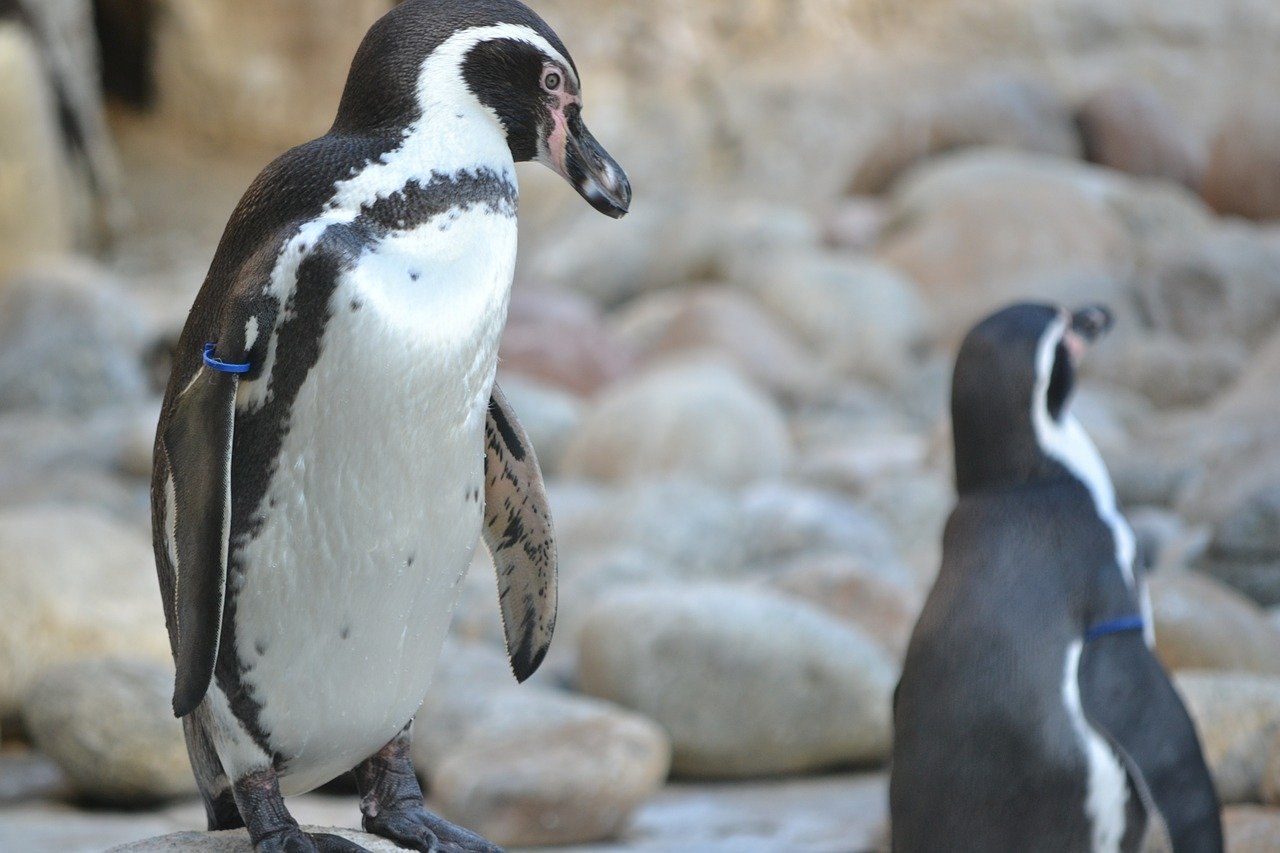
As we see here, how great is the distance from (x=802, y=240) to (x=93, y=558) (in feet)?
29.3

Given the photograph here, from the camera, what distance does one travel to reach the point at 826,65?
19016 mm

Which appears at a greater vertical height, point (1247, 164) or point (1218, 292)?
point (1247, 164)

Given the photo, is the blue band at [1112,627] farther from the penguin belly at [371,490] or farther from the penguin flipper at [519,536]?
the penguin belly at [371,490]

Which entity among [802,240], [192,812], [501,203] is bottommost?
[192,812]

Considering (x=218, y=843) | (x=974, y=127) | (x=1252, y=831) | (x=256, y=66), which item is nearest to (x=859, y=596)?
(x=1252, y=831)

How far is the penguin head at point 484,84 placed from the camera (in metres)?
1.58

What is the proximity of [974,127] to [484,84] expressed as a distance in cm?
1372

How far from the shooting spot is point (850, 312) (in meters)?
11.1

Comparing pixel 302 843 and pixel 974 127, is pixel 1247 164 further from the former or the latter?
pixel 302 843

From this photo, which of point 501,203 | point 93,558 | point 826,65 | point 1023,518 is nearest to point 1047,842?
point 1023,518

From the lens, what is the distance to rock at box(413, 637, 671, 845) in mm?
3512

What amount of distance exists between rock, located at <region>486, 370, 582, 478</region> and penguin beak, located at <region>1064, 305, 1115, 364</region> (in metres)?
5.27

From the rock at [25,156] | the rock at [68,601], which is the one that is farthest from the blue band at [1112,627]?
the rock at [25,156]

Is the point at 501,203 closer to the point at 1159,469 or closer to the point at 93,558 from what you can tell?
the point at 93,558
